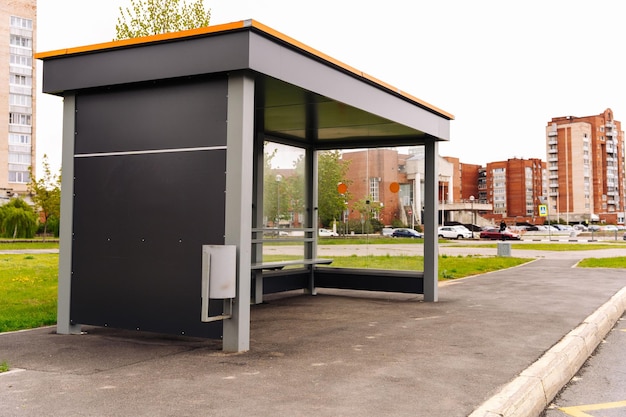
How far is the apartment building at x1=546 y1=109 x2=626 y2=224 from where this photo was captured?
12669 centimetres

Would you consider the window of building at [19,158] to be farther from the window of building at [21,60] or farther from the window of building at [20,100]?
the window of building at [21,60]

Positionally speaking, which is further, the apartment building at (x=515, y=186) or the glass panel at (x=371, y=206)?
the apartment building at (x=515, y=186)

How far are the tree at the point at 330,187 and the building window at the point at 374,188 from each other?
53 centimetres

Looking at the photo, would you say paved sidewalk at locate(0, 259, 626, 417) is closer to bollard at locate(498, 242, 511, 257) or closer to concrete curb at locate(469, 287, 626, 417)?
concrete curb at locate(469, 287, 626, 417)

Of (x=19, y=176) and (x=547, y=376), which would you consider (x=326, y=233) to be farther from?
(x=19, y=176)

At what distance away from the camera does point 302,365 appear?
6.07m

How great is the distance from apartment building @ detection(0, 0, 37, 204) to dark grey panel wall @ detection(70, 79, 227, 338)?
7706cm

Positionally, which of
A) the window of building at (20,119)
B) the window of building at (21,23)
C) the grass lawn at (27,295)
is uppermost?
the window of building at (21,23)

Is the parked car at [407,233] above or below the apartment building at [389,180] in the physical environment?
below

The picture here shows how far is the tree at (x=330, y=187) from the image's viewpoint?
12953 mm

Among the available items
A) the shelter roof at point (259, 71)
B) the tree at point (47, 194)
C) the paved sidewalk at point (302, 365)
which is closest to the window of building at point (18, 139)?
the tree at point (47, 194)

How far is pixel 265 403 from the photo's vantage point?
471 cm

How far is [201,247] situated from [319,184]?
6436 mm

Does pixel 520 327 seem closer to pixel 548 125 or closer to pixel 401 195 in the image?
pixel 401 195
